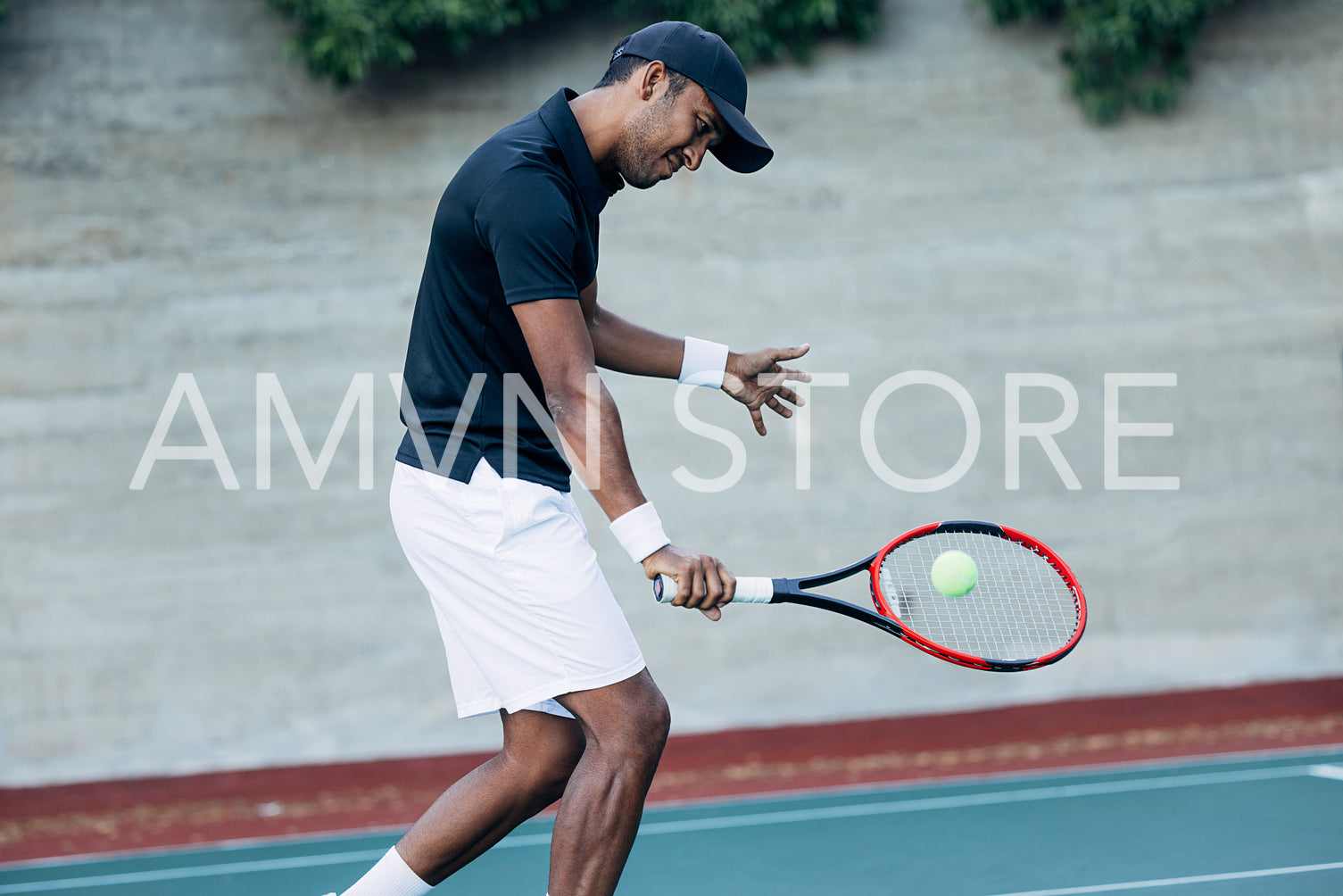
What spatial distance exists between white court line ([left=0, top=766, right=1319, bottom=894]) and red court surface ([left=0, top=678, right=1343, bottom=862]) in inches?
17.7

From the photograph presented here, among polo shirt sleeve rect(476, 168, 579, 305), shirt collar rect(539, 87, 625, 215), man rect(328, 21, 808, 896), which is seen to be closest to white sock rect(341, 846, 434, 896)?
man rect(328, 21, 808, 896)

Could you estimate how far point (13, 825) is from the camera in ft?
16.1

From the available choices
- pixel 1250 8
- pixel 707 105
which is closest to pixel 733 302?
pixel 1250 8

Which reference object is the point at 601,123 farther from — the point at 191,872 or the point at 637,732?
the point at 191,872

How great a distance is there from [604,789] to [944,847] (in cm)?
214

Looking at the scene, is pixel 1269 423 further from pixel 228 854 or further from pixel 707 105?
pixel 228 854

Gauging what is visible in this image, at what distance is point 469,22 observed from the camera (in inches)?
195

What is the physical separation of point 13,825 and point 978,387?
15.2ft

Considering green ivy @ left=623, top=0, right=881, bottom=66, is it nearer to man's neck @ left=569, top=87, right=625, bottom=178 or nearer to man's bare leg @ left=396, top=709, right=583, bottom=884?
man's neck @ left=569, top=87, right=625, bottom=178

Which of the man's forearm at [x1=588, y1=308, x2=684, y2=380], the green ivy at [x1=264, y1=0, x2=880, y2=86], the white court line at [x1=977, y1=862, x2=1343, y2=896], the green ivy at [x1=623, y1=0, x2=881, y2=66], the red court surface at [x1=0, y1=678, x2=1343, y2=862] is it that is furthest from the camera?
the green ivy at [x1=623, y1=0, x2=881, y2=66]

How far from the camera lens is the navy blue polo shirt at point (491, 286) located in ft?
6.35

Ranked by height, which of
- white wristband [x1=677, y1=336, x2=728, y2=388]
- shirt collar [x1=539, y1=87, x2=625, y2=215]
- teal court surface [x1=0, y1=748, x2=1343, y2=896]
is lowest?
teal court surface [x1=0, y1=748, x2=1343, y2=896]

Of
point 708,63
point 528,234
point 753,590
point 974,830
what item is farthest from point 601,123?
point 974,830

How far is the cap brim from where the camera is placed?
2029 mm
